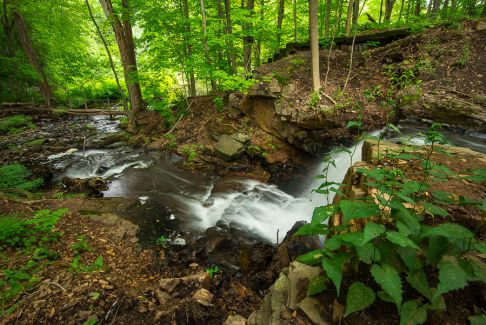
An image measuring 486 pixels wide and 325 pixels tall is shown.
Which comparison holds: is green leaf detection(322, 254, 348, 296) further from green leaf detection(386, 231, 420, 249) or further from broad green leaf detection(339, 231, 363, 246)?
green leaf detection(386, 231, 420, 249)

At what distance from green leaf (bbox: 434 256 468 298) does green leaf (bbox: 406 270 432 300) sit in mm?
252

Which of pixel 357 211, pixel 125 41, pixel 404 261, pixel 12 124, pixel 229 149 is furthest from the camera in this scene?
pixel 12 124

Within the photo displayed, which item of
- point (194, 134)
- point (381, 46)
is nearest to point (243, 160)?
point (194, 134)

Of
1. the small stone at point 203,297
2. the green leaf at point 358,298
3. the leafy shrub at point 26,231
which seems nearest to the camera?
the green leaf at point 358,298

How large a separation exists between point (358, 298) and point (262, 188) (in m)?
6.22

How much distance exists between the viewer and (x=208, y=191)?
308 inches

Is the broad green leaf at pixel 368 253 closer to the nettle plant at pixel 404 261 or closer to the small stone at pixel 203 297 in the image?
the nettle plant at pixel 404 261

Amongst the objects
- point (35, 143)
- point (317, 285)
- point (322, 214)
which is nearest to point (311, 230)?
point (322, 214)

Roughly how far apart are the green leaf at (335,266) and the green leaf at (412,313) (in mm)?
474

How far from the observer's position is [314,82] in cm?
840

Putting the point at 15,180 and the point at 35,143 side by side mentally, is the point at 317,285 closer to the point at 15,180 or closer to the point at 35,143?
the point at 15,180

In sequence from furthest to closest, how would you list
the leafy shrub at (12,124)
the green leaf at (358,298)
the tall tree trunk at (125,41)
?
the leafy shrub at (12,124) → the tall tree trunk at (125,41) → the green leaf at (358,298)

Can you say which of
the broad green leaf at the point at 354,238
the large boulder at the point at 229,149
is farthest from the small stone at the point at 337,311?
the large boulder at the point at 229,149

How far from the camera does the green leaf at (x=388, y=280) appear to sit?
1.61m
